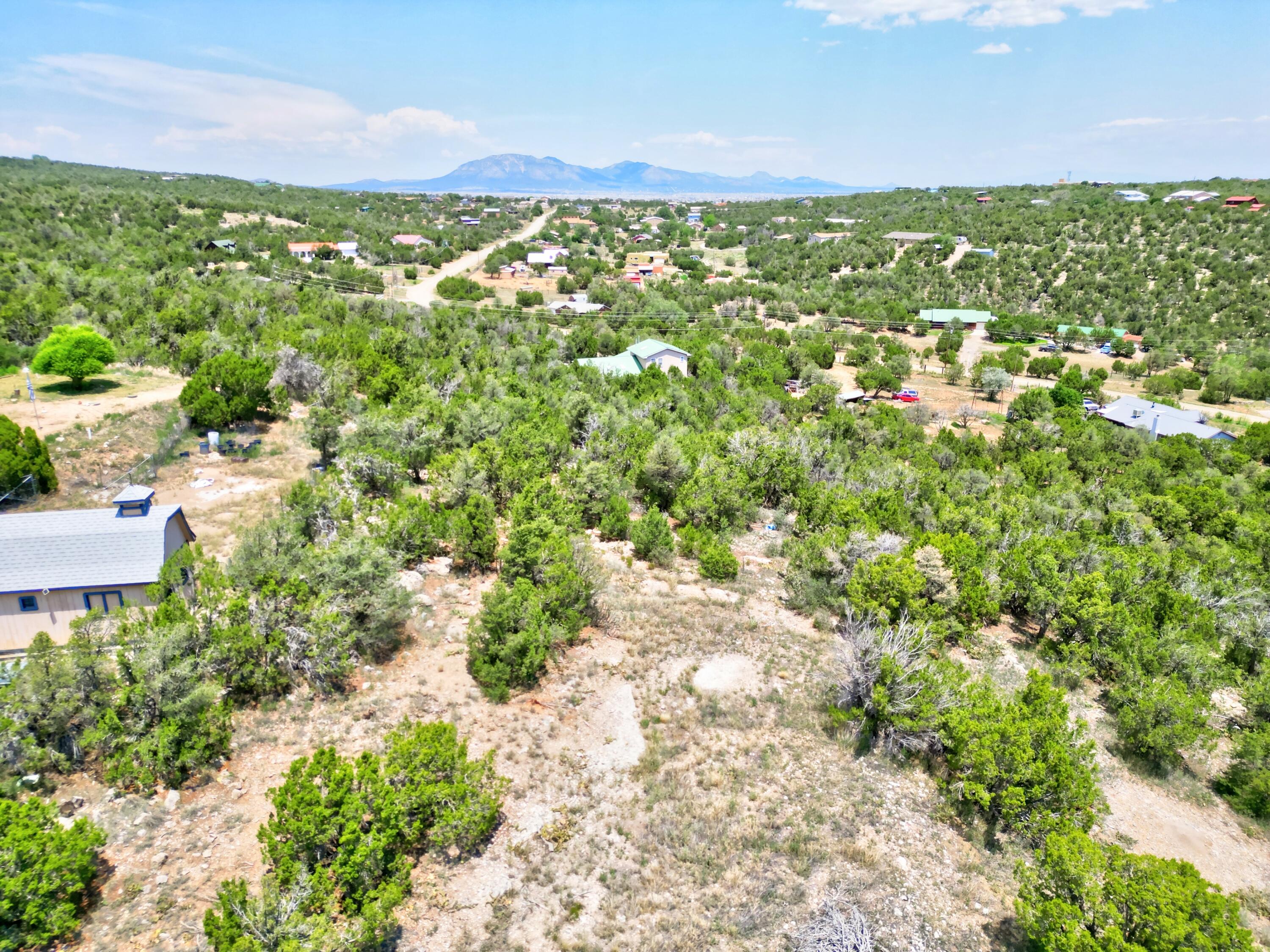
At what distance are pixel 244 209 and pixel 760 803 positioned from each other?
10259cm

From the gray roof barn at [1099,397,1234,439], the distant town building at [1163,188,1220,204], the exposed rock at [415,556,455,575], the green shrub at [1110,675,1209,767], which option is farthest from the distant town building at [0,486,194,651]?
the distant town building at [1163,188,1220,204]

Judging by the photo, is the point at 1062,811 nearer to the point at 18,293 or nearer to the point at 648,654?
the point at 648,654

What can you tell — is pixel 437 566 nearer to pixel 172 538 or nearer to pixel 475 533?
pixel 475 533

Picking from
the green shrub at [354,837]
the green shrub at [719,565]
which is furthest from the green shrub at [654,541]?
the green shrub at [354,837]

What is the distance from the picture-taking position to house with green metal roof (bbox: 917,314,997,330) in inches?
2542

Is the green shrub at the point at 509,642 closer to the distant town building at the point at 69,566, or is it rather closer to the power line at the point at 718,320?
the distant town building at the point at 69,566

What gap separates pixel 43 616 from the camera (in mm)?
15164

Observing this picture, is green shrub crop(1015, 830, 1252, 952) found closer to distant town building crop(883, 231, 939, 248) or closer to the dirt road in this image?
the dirt road

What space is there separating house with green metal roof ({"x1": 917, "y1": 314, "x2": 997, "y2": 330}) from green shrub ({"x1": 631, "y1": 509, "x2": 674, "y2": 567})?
53.9 metres

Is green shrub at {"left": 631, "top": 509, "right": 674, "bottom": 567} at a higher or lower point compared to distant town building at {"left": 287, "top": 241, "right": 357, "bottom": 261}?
lower

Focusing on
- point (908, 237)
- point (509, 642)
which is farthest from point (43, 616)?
point (908, 237)

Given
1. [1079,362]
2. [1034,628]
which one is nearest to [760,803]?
[1034,628]

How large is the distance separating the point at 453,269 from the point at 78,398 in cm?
5763

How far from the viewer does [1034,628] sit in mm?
19219
